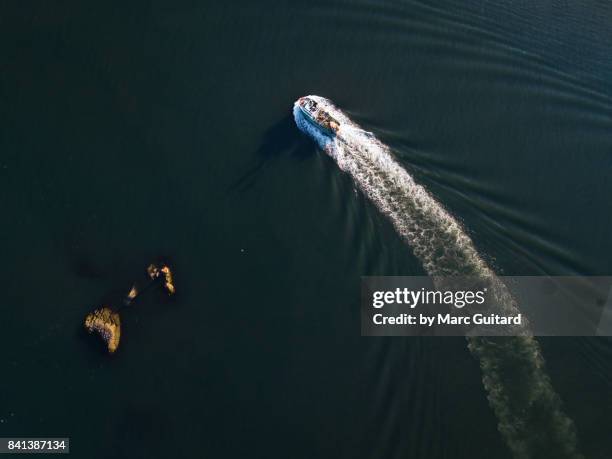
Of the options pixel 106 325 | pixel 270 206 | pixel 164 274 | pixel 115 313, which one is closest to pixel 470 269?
pixel 270 206

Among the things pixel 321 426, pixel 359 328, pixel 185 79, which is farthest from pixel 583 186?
pixel 185 79

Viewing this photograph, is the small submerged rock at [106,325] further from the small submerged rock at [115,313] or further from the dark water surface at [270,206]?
the dark water surface at [270,206]

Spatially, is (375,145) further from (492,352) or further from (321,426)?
(321,426)

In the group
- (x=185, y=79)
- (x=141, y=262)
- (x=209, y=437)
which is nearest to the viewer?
(x=209, y=437)

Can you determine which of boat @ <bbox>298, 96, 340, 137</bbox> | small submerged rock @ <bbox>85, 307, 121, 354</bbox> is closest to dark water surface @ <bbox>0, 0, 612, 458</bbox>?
small submerged rock @ <bbox>85, 307, 121, 354</bbox>

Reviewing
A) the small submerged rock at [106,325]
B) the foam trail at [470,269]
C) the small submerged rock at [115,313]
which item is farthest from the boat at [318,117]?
the small submerged rock at [106,325]
